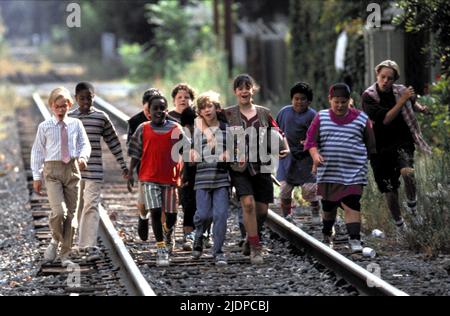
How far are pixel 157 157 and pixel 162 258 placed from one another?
92 cm

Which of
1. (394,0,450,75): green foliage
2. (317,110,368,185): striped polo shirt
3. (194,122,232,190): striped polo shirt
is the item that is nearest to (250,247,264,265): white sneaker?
(194,122,232,190): striped polo shirt

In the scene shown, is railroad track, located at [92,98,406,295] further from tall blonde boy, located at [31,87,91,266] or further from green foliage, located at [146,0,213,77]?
green foliage, located at [146,0,213,77]

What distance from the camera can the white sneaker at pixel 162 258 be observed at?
10.3 meters

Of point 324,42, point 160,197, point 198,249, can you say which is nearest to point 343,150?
point 198,249

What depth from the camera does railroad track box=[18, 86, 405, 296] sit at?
362 inches

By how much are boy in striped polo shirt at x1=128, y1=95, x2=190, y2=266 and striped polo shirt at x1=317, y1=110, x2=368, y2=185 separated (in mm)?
1282

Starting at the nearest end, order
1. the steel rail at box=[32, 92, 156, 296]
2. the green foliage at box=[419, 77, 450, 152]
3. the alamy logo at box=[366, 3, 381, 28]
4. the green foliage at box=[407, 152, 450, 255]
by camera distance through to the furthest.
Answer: the steel rail at box=[32, 92, 156, 296] < the green foliage at box=[407, 152, 450, 255] < the green foliage at box=[419, 77, 450, 152] < the alamy logo at box=[366, 3, 381, 28]

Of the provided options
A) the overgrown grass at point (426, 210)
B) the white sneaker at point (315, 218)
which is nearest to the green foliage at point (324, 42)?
the overgrown grass at point (426, 210)

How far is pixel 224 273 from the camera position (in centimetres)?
1002

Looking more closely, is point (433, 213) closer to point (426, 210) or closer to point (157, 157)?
point (426, 210)

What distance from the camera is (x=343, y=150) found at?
10461mm

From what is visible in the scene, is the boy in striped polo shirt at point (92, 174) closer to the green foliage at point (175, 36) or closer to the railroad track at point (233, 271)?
the railroad track at point (233, 271)
